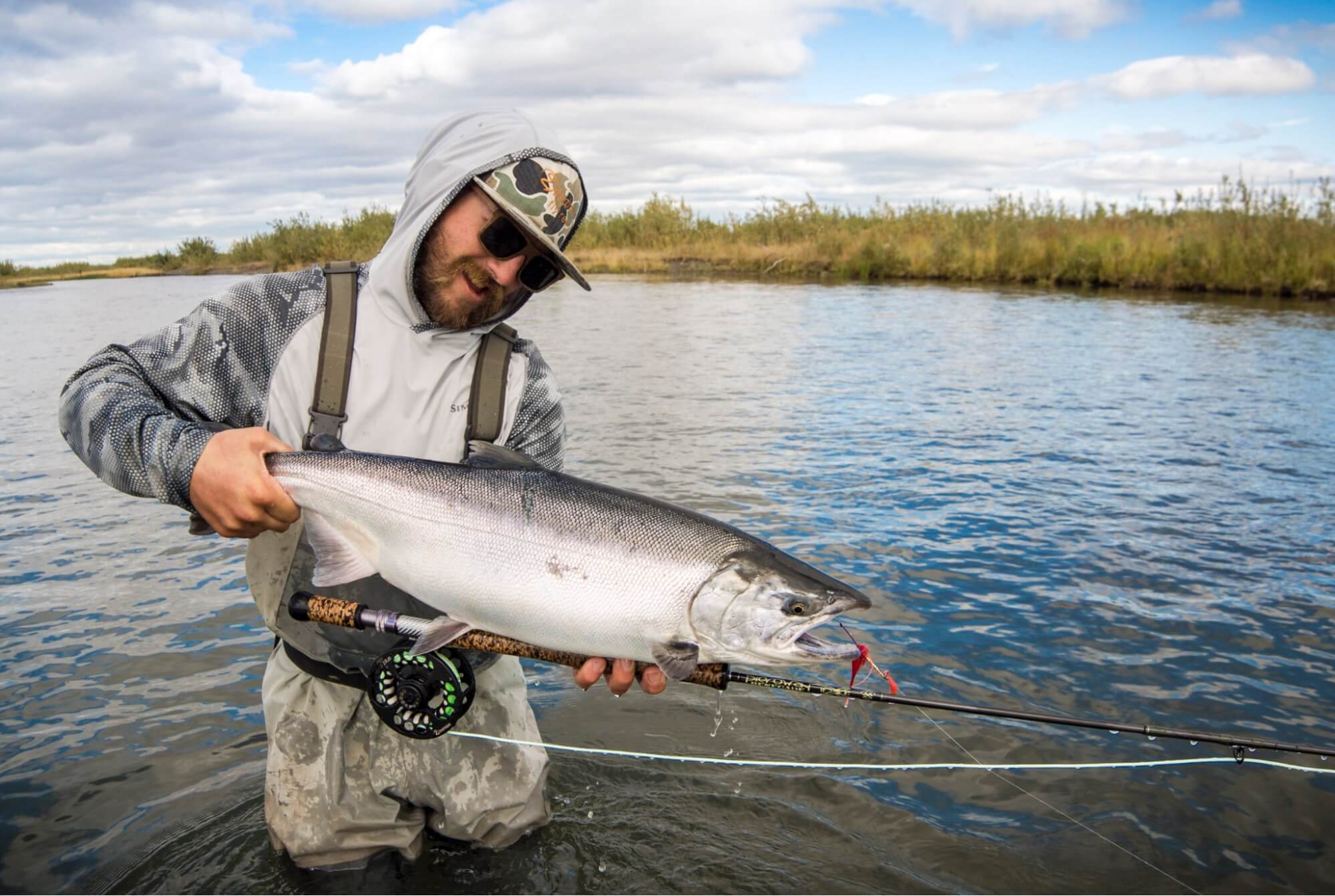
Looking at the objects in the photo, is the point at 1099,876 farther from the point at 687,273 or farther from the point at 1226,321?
the point at 687,273

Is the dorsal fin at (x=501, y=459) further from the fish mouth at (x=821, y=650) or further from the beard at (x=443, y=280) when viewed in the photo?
the fish mouth at (x=821, y=650)

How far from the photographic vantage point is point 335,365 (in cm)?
306

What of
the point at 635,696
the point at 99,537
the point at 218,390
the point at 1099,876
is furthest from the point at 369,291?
A: the point at 99,537

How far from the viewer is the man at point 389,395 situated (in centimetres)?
307

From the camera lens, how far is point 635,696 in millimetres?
5020

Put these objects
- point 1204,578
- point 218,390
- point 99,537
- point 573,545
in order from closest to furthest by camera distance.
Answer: point 573,545 → point 218,390 → point 1204,578 → point 99,537

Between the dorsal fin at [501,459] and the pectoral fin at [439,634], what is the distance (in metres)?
0.46

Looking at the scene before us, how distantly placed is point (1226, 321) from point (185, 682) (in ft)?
62.2

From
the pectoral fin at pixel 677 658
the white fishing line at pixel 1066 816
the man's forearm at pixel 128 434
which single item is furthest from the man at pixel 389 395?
the white fishing line at pixel 1066 816

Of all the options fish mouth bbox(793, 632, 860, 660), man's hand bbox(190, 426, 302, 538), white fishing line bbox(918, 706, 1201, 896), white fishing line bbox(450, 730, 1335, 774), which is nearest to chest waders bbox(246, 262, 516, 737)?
man's hand bbox(190, 426, 302, 538)

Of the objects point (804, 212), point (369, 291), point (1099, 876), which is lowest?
point (1099, 876)

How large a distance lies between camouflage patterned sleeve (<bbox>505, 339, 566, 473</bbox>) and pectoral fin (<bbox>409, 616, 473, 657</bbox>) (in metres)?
0.84

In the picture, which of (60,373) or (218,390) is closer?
(218,390)

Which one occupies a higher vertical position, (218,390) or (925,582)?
(218,390)
